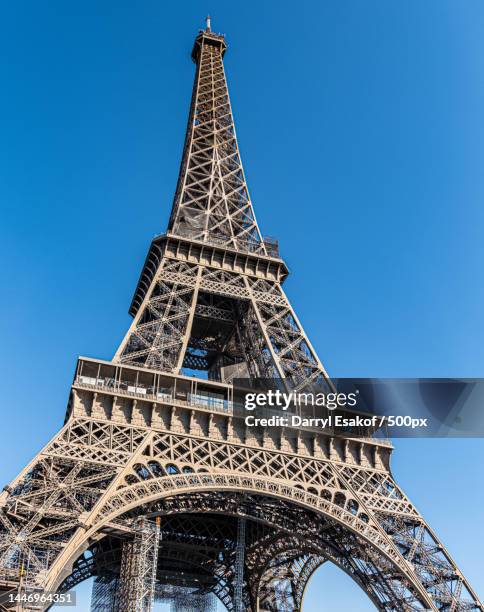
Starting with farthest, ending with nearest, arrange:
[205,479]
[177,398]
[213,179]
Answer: [213,179] < [177,398] < [205,479]

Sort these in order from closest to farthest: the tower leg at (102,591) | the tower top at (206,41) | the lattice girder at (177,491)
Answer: the lattice girder at (177,491)
the tower leg at (102,591)
the tower top at (206,41)

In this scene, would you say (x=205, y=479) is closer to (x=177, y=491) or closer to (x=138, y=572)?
(x=177, y=491)

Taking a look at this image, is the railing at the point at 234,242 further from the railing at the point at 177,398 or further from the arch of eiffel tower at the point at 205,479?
the railing at the point at 177,398

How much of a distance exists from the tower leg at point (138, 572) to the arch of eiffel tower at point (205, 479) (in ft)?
0.23

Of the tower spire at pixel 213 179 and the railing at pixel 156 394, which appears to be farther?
the tower spire at pixel 213 179

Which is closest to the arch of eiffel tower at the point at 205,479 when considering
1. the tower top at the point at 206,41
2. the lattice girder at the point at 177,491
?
the lattice girder at the point at 177,491

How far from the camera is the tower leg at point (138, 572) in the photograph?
23.8 meters

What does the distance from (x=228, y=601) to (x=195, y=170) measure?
2512cm

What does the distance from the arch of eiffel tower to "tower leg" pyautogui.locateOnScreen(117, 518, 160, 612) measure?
0.23 feet

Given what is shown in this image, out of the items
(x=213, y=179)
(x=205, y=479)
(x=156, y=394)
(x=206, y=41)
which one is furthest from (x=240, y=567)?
(x=206, y=41)

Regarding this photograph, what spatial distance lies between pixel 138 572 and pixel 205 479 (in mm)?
3917

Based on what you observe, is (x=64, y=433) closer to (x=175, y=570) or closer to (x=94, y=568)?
(x=94, y=568)

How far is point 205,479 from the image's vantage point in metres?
25.3

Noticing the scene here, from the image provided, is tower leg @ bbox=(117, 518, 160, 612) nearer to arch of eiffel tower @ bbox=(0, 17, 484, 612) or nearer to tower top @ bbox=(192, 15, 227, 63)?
arch of eiffel tower @ bbox=(0, 17, 484, 612)
